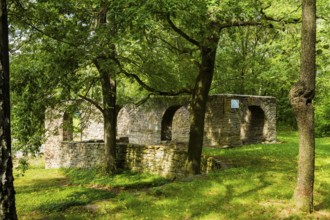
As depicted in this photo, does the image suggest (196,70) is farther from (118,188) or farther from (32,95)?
(32,95)

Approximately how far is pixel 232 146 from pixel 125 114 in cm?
966

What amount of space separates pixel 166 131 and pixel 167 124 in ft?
1.39

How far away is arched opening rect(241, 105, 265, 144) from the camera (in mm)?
20297

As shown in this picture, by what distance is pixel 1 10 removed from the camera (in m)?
5.12

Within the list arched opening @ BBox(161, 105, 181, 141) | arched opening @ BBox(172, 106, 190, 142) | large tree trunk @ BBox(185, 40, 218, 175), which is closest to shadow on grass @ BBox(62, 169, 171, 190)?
large tree trunk @ BBox(185, 40, 218, 175)

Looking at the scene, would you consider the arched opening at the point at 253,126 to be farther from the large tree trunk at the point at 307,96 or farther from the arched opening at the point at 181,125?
the large tree trunk at the point at 307,96

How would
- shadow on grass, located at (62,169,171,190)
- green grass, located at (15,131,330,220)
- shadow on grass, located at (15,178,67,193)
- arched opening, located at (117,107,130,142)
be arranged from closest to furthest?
green grass, located at (15,131,330,220) < shadow on grass, located at (62,169,171,190) < shadow on grass, located at (15,178,67,193) < arched opening, located at (117,107,130,142)

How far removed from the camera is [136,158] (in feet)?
54.0

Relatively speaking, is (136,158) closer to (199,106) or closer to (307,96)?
(199,106)

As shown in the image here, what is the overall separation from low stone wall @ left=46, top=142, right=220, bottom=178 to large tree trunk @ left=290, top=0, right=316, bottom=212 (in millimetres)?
5797

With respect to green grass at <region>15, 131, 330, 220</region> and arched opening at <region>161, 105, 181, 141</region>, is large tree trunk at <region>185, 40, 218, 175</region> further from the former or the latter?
arched opening at <region>161, 105, 181, 141</region>

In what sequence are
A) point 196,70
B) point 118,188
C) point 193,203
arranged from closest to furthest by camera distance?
point 193,203, point 118,188, point 196,70

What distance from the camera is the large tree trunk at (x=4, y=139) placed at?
5008 mm

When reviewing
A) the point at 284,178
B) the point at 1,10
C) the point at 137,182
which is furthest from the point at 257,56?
the point at 1,10
